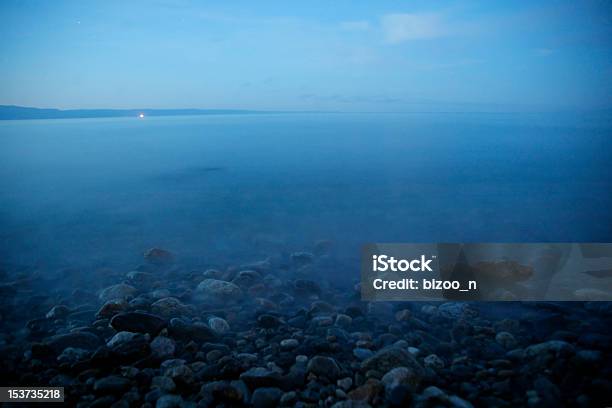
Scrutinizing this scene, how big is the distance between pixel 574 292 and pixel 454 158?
9.62 m

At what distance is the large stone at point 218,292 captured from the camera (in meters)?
5.00

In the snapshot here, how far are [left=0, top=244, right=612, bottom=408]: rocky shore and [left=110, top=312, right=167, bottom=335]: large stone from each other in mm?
13

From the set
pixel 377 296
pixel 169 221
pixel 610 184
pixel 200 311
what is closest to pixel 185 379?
pixel 200 311

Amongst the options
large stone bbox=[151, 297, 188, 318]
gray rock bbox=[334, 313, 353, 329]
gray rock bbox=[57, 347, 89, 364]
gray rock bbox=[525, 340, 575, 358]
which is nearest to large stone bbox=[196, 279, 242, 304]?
large stone bbox=[151, 297, 188, 318]

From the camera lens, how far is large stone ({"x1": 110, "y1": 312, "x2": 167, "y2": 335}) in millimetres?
4090

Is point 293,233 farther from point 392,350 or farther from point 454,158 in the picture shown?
point 454,158

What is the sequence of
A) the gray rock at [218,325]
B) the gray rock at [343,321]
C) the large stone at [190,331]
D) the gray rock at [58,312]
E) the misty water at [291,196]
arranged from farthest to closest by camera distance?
1. the misty water at [291,196]
2. the gray rock at [58,312]
3. the gray rock at [343,321]
4. the gray rock at [218,325]
5. the large stone at [190,331]

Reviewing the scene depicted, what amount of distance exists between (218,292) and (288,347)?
149 centimetres

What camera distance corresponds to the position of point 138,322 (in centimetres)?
414

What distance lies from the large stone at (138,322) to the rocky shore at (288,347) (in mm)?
13

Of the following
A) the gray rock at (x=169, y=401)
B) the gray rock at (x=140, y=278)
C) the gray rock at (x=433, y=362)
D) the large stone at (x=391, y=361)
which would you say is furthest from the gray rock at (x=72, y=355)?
the gray rock at (x=433, y=362)

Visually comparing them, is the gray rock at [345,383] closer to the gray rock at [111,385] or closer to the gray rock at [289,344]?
the gray rock at [289,344]

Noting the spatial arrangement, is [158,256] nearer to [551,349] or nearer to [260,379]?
[260,379]

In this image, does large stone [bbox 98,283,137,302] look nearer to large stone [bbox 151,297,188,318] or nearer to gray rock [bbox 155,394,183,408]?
large stone [bbox 151,297,188,318]
